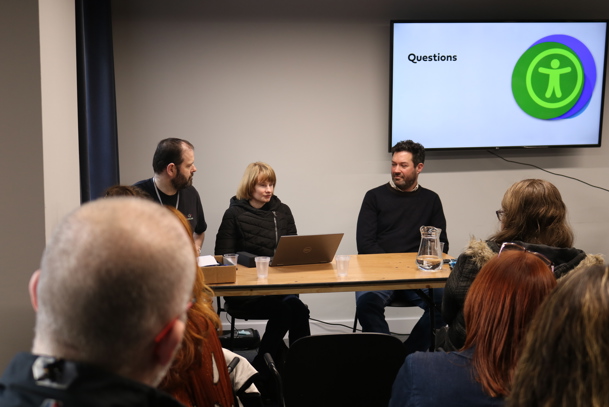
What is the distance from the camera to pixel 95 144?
146 inches

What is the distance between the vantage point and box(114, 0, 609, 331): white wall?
457 centimetres

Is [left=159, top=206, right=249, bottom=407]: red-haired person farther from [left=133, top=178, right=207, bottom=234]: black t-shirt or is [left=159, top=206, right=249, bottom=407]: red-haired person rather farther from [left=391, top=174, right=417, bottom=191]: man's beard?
[left=391, top=174, right=417, bottom=191]: man's beard

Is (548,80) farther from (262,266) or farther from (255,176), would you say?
(262,266)

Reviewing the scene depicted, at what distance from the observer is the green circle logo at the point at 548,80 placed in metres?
4.73

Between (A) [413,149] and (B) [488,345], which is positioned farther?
(A) [413,149]

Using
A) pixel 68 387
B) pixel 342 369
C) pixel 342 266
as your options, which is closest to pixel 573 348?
pixel 68 387

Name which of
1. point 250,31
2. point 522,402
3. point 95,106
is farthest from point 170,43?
point 522,402

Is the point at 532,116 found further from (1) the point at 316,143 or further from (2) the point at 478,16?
(1) the point at 316,143

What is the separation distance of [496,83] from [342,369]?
10.5 ft

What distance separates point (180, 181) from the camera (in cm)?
386

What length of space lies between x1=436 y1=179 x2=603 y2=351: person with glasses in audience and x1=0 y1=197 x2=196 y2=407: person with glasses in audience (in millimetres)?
1942

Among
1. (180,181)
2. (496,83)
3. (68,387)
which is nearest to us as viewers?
(68,387)

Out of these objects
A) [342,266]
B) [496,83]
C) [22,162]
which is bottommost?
[342,266]

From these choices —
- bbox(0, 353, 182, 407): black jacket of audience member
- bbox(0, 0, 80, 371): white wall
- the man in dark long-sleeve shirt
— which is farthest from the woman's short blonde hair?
bbox(0, 353, 182, 407): black jacket of audience member
